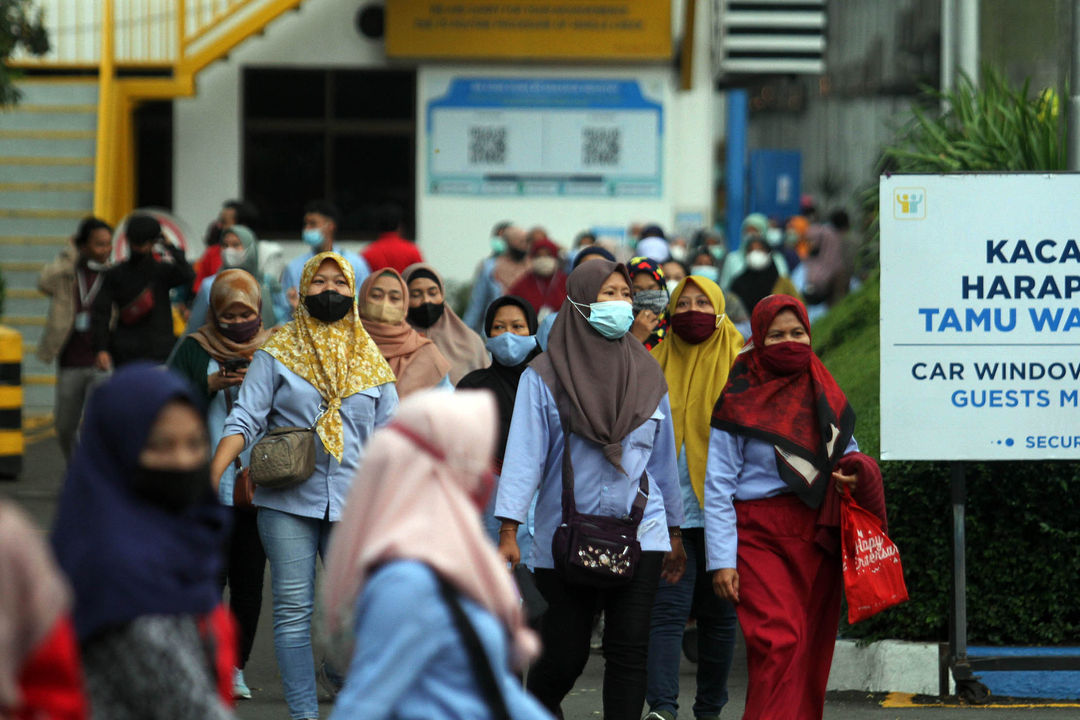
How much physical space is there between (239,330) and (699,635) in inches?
87.9

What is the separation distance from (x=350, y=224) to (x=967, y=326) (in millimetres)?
14090

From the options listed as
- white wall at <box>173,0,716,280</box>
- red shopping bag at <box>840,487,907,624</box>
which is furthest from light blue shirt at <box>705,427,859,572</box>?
white wall at <box>173,0,716,280</box>

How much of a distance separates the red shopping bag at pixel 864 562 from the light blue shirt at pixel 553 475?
0.61 metres

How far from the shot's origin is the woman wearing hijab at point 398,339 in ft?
22.2

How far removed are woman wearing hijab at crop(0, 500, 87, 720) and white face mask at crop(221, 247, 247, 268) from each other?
25.6 feet

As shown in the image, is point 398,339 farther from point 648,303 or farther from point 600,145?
point 600,145

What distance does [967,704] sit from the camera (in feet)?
21.5

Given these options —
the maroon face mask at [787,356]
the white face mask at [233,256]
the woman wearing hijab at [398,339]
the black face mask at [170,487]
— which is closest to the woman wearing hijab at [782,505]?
the maroon face mask at [787,356]

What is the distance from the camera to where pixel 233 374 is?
6.51 m

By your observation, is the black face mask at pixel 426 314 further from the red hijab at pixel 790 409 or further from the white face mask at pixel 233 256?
the white face mask at pixel 233 256

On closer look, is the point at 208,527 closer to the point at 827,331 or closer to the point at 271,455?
the point at 271,455

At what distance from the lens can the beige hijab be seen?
98.9 inches

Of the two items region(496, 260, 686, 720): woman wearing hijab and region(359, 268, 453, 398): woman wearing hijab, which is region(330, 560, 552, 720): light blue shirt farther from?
region(359, 268, 453, 398): woman wearing hijab

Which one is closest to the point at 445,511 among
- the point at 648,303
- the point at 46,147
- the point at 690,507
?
the point at 690,507
